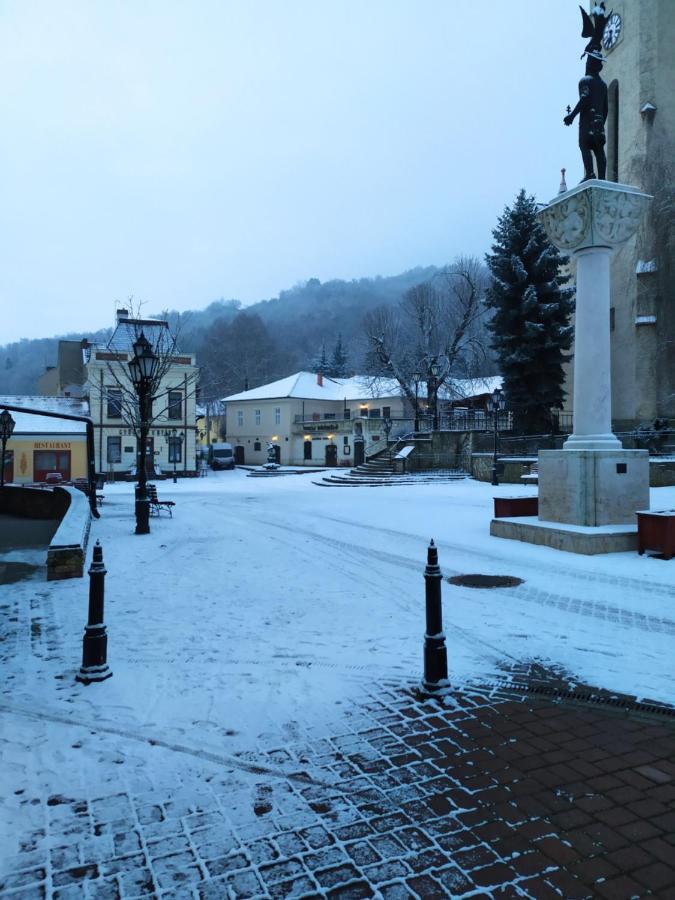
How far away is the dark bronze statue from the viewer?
441 inches

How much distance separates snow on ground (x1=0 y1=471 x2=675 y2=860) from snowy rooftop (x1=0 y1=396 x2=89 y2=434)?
30755 millimetres

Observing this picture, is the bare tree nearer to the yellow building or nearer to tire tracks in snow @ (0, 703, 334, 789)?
the yellow building

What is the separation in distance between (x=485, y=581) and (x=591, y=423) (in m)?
4.22

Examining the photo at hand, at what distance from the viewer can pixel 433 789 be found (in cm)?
321

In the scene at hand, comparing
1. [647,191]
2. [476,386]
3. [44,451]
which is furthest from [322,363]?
[647,191]

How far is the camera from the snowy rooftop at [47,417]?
3841 cm

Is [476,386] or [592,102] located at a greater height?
[592,102]

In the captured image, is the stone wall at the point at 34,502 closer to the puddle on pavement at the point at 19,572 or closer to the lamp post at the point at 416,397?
the puddle on pavement at the point at 19,572

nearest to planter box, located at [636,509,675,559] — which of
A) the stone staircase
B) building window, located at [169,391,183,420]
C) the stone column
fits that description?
the stone column

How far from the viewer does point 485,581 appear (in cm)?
799

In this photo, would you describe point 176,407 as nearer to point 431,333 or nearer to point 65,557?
point 431,333

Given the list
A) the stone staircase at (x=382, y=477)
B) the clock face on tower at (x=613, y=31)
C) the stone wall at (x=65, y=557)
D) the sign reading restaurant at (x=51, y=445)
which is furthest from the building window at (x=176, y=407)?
the stone wall at (x=65, y=557)

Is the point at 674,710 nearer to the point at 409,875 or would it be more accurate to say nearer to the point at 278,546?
the point at 409,875

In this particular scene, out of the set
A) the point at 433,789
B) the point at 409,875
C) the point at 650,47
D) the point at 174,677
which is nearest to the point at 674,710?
the point at 433,789
